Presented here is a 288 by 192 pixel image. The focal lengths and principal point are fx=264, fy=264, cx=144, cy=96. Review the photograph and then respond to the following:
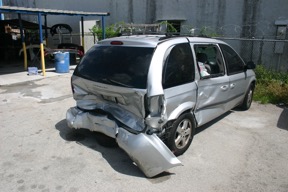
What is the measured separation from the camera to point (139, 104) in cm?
335

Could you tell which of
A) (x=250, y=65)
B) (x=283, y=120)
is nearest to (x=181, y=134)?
(x=250, y=65)

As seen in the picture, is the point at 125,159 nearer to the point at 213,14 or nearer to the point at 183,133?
the point at 183,133

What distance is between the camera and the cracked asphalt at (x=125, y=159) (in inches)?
129

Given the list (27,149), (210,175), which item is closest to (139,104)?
(210,175)

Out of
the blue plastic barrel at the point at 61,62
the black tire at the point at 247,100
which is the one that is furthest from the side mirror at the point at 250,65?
the blue plastic barrel at the point at 61,62

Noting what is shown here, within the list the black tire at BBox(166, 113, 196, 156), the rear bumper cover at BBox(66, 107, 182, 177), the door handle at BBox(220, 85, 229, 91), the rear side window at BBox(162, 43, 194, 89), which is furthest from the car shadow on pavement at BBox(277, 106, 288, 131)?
the rear bumper cover at BBox(66, 107, 182, 177)

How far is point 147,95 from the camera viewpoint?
129 inches

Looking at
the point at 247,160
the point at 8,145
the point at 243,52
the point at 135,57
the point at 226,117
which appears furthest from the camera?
the point at 243,52

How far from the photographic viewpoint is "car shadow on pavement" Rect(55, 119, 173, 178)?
11.8 ft

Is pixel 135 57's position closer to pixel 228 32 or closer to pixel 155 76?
pixel 155 76

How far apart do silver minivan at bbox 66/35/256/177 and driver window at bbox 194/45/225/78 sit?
4 centimetres

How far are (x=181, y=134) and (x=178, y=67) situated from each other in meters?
0.99

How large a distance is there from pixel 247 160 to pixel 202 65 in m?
1.69

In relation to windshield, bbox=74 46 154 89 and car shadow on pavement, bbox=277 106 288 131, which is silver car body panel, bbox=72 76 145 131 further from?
car shadow on pavement, bbox=277 106 288 131
